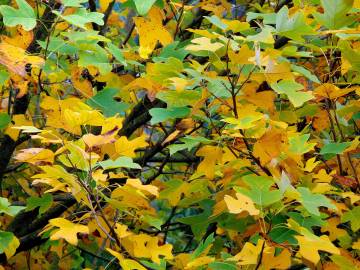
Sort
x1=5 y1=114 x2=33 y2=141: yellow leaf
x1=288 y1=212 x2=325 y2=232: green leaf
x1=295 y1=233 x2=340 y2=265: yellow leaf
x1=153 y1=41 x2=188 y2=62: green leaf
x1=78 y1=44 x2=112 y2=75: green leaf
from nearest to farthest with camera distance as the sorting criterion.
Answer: x1=295 y1=233 x2=340 y2=265: yellow leaf → x1=288 y1=212 x2=325 y2=232: green leaf → x1=78 y1=44 x2=112 y2=75: green leaf → x1=153 y1=41 x2=188 y2=62: green leaf → x1=5 y1=114 x2=33 y2=141: yellow leaf

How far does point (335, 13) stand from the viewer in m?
1.72

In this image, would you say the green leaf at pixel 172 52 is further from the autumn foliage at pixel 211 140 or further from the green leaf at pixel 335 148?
the green leaf at pixel 335 148

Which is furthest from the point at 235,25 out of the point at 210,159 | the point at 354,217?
the point at 354,217

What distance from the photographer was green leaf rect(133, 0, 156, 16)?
1.67 metres

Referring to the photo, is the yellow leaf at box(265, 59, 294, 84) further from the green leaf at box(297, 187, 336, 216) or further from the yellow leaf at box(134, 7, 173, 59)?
the yellow leaf at box(134, 7, 173, 59)

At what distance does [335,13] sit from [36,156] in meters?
0.94

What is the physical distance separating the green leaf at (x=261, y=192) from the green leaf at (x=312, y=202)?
0.08m

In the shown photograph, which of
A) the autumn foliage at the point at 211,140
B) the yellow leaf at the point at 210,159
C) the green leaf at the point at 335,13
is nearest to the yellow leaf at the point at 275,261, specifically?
the autumn foliage at the point at 211,140

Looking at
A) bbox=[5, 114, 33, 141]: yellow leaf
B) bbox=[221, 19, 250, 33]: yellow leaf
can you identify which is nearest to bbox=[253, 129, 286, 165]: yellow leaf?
bbox=[221, 19, 250, 33]: yellow leaf

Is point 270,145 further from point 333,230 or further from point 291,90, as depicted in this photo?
point 333,230

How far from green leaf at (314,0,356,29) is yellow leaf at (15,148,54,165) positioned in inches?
34.3

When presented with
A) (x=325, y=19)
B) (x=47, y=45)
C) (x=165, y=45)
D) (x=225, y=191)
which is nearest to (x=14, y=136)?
(x=47, y=45)

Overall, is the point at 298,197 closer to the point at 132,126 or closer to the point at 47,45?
the point at 47,45

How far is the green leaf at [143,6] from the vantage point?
1673 millimetres
